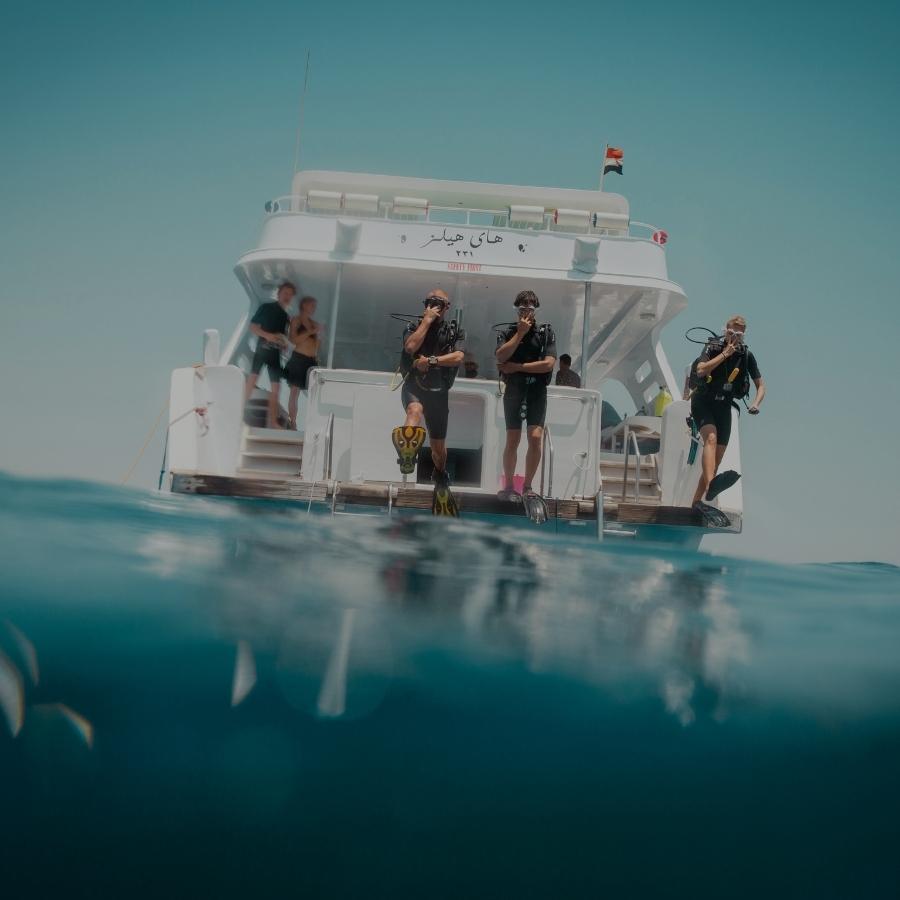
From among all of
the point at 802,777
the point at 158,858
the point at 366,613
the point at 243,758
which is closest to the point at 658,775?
the point at 802,777

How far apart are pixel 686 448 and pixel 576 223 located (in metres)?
3.17

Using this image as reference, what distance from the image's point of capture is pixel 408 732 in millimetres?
4062

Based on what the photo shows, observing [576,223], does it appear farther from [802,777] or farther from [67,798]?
[67,798]

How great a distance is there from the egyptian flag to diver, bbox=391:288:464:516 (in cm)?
550

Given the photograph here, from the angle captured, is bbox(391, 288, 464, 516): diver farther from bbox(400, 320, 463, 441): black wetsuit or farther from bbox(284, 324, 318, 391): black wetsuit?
bbox(284, 324, 318, 391): black wetsuit

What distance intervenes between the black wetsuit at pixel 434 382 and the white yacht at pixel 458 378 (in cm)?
60

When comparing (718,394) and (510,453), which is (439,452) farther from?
(718,394)

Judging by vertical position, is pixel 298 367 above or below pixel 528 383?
above

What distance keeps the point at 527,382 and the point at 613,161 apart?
5.66 meters

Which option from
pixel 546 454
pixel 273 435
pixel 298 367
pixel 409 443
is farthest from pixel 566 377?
pixel 409 443

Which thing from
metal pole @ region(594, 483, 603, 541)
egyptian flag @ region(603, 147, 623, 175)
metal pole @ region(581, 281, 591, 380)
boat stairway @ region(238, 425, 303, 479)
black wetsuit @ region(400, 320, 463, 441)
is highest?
egyptian flag @ region(603, 147, 623, 175)

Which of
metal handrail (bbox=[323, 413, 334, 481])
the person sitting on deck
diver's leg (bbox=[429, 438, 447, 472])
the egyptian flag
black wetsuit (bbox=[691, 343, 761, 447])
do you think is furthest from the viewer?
the egyptian flag

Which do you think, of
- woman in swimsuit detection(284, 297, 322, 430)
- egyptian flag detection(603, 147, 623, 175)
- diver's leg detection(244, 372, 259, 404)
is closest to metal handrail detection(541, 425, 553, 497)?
woman in swimsuit detection(284, 297, 322, 430)

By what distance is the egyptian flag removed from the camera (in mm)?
11469
